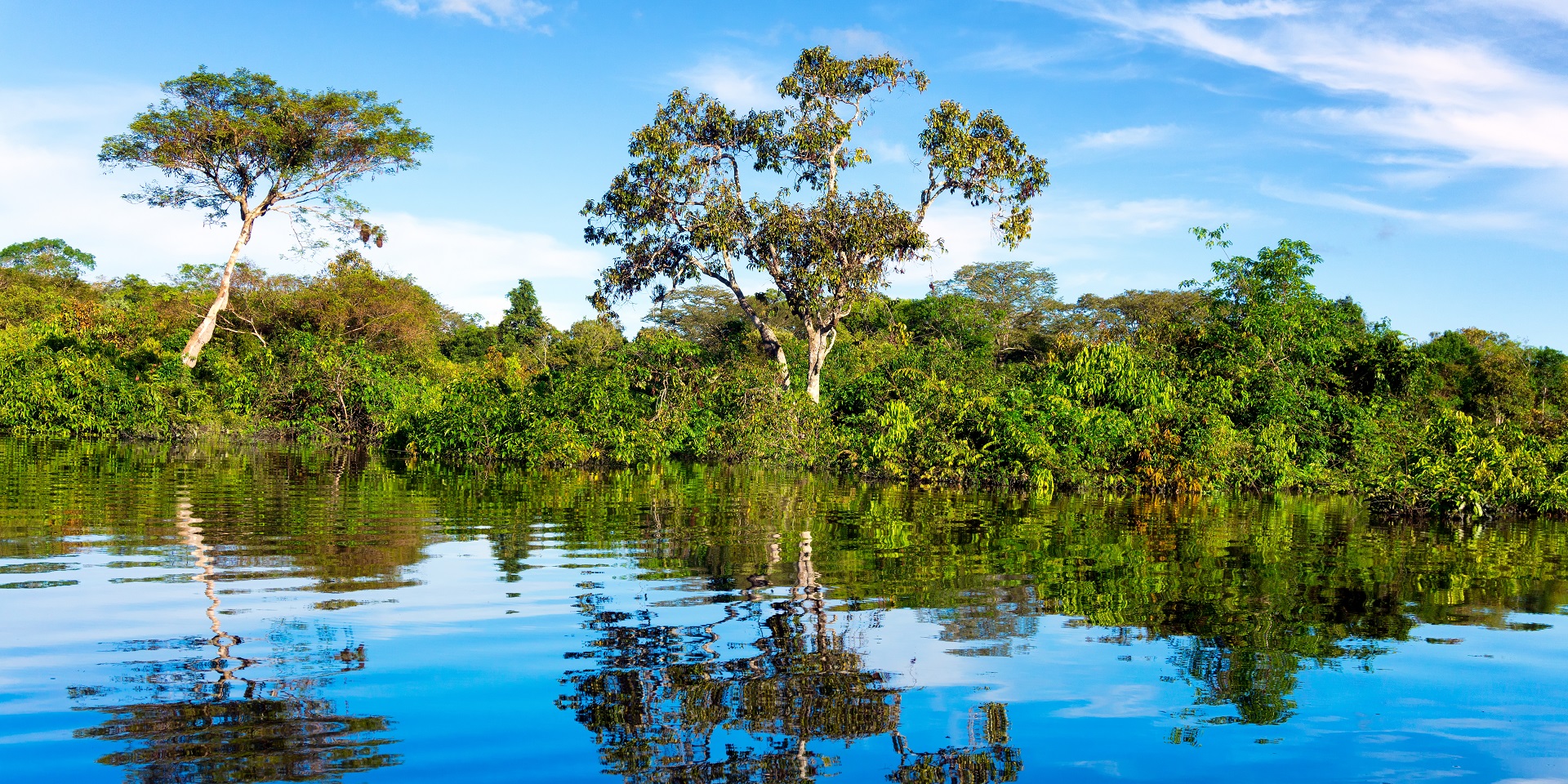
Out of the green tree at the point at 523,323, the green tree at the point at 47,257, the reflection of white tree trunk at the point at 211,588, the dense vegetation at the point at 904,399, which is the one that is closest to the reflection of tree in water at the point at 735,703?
the reflection of white tree trunk at the point at 211,588

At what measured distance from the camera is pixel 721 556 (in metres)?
8.55

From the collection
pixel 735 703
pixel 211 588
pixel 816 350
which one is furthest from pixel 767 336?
pixel 735 703

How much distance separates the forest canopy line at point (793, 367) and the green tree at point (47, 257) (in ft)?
69.4

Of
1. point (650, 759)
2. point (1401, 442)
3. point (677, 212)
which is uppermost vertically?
point (677, 212)

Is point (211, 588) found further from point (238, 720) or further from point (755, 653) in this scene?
point (755, 653)

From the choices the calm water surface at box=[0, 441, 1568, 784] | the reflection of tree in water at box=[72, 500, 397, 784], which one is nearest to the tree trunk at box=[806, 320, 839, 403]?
the calm water surface at box=[0, 441, 1568, 784]

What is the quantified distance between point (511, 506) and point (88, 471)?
7197 mm

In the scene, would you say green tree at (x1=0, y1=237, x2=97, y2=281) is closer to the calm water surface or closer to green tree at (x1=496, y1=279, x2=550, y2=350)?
green tree at (x1=496, y1=279, x2=550, y2=350)

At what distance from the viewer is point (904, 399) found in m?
20.4

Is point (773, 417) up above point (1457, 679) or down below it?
above

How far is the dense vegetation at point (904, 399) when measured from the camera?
17.3 m

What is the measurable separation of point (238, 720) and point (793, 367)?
25050mm

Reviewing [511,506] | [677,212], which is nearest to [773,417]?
[677,212]

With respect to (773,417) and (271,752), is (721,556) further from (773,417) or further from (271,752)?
(773,417)
